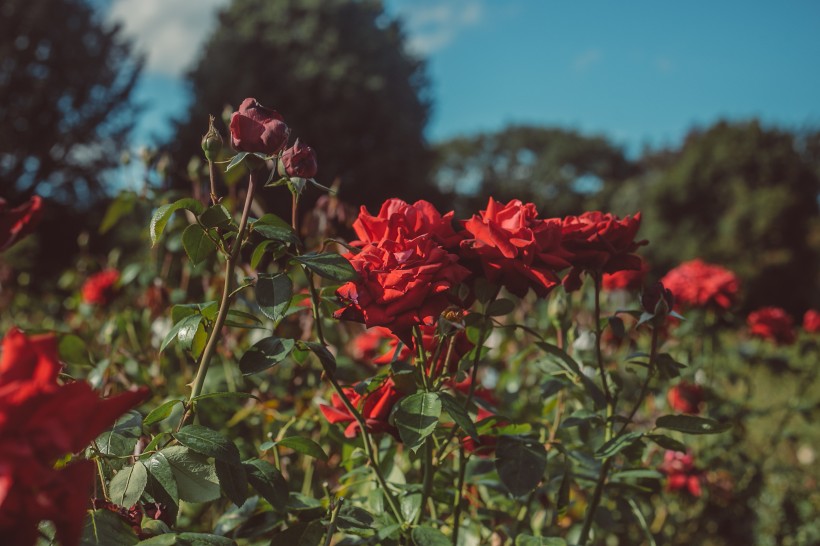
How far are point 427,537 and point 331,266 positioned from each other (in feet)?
1.02

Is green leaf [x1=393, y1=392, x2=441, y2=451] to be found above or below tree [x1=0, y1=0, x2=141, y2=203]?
below

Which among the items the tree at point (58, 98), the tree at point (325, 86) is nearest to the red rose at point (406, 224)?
the tree at point (325, 86)

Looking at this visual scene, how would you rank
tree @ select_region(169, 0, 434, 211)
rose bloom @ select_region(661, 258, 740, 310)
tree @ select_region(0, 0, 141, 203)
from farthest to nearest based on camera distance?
1. tree @ select_region(0, 0, 141, 203)
2. tree @ select_region(169, 0, 434, 211)
3. rose bloom @ select_region(661, 258, 740, 310)

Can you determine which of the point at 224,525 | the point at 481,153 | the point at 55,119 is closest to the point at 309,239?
the point at 224,525

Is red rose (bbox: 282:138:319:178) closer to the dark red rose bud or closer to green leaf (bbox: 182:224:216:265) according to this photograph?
green leaf (bbox: 182:224:216:265)

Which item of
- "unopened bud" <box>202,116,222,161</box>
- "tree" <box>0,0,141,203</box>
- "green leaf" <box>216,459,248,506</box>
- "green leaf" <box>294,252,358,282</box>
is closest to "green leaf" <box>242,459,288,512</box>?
A: "green leaf" <box>216,459,248,506</box>

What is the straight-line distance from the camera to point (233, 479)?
26.5 inches

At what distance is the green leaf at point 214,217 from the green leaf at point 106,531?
0.26 metres

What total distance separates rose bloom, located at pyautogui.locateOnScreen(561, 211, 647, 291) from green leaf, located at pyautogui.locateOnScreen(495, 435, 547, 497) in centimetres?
20

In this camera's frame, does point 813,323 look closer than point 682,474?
No

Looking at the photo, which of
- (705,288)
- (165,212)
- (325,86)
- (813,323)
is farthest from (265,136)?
(325,86)

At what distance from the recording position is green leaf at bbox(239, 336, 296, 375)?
67 centimetres

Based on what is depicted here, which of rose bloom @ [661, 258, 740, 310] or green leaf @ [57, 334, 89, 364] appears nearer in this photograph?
green leaf @ [57, 334, 89, 364]

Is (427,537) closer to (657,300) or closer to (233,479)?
(233,479)
